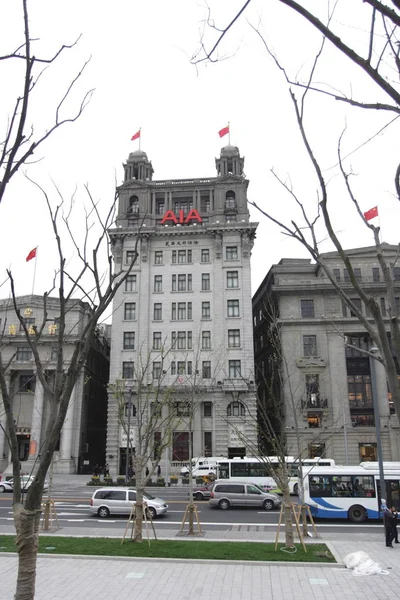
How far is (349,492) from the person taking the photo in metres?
24.5

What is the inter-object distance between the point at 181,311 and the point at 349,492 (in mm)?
33611

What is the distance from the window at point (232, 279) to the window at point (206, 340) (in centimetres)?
614

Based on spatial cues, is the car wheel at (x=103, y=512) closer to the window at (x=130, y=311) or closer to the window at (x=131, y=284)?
the window at (x=130, y=311)

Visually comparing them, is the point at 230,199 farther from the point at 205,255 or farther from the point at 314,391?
the point at 314,391

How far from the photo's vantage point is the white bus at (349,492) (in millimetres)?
24125

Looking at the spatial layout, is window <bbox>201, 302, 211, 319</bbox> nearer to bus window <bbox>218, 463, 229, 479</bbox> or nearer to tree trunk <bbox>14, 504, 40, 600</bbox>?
bus window <bbox>218, 463, 229, 479</bbox>

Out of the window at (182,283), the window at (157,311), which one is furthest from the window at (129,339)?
the window at (182,283)

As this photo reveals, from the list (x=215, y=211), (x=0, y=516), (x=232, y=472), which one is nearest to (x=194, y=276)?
(x=215, y=211)

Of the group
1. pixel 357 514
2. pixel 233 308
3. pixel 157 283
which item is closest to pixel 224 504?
pixel 357 514

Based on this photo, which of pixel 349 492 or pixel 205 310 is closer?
pixel 349 492

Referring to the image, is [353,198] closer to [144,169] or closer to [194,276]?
[194,276]

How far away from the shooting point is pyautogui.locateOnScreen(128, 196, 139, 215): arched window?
5961 cm

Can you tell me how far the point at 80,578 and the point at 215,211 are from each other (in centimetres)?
4980

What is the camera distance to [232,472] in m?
35.0
